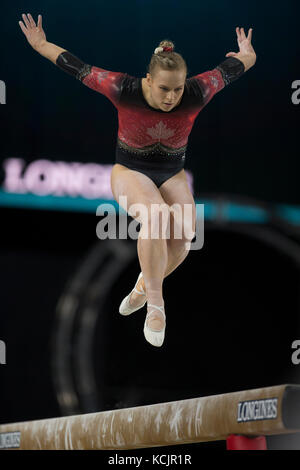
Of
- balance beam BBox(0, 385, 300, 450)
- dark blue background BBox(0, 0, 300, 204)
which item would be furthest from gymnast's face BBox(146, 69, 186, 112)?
dark blue background BBox(0, 0, 300, 204)

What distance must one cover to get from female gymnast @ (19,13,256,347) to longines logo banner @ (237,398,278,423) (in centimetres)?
70

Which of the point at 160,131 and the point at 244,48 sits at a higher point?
the point at 244,48

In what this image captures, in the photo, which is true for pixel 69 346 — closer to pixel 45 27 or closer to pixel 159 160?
pixel 45 27

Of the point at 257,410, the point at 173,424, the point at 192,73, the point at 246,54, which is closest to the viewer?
the point at 257,410

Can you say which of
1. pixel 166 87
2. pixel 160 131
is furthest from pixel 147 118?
pixel 166 87

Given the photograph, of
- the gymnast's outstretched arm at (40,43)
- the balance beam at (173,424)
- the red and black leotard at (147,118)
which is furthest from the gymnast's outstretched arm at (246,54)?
the balance beam at (173,424)

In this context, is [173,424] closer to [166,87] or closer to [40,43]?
[166,87]

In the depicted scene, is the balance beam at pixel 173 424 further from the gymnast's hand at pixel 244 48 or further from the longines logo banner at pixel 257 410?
the gymnast's hand at pixel 244 48

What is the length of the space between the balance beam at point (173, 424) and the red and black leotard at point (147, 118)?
130 centimetres

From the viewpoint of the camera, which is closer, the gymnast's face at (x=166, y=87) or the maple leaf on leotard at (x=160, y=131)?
the gymnast's face at (x=166, y=87)

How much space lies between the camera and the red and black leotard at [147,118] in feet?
15.6

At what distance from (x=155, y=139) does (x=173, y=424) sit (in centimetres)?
154

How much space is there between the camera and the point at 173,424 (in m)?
4.42

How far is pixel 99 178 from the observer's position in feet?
28.0
